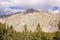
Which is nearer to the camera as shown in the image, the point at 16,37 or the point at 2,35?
the point at 2,35

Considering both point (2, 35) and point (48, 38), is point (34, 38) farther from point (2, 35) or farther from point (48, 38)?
point (2, 35)

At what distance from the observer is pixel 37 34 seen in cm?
4053

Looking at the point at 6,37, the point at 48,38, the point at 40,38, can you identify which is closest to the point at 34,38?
the point at 40,38

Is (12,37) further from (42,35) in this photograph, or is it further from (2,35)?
(42,35)

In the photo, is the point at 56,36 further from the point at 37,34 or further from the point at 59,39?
the point at 37,34

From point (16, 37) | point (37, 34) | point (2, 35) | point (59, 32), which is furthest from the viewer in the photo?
point (16, 37)

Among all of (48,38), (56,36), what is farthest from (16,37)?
(56,36)

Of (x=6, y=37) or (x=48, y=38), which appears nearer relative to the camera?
(x=48, y=38)

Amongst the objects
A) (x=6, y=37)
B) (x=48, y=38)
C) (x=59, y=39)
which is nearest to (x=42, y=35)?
(x=48, y=38)

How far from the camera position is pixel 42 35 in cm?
4300

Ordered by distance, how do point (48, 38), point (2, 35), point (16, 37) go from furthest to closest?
1. point (16, 37)
2. point (2, 35)
3. point (48, 38)

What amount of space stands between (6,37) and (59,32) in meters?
18.9

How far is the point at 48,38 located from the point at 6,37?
13.4 metres

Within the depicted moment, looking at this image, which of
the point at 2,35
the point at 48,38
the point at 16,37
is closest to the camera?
the point at 48,38
